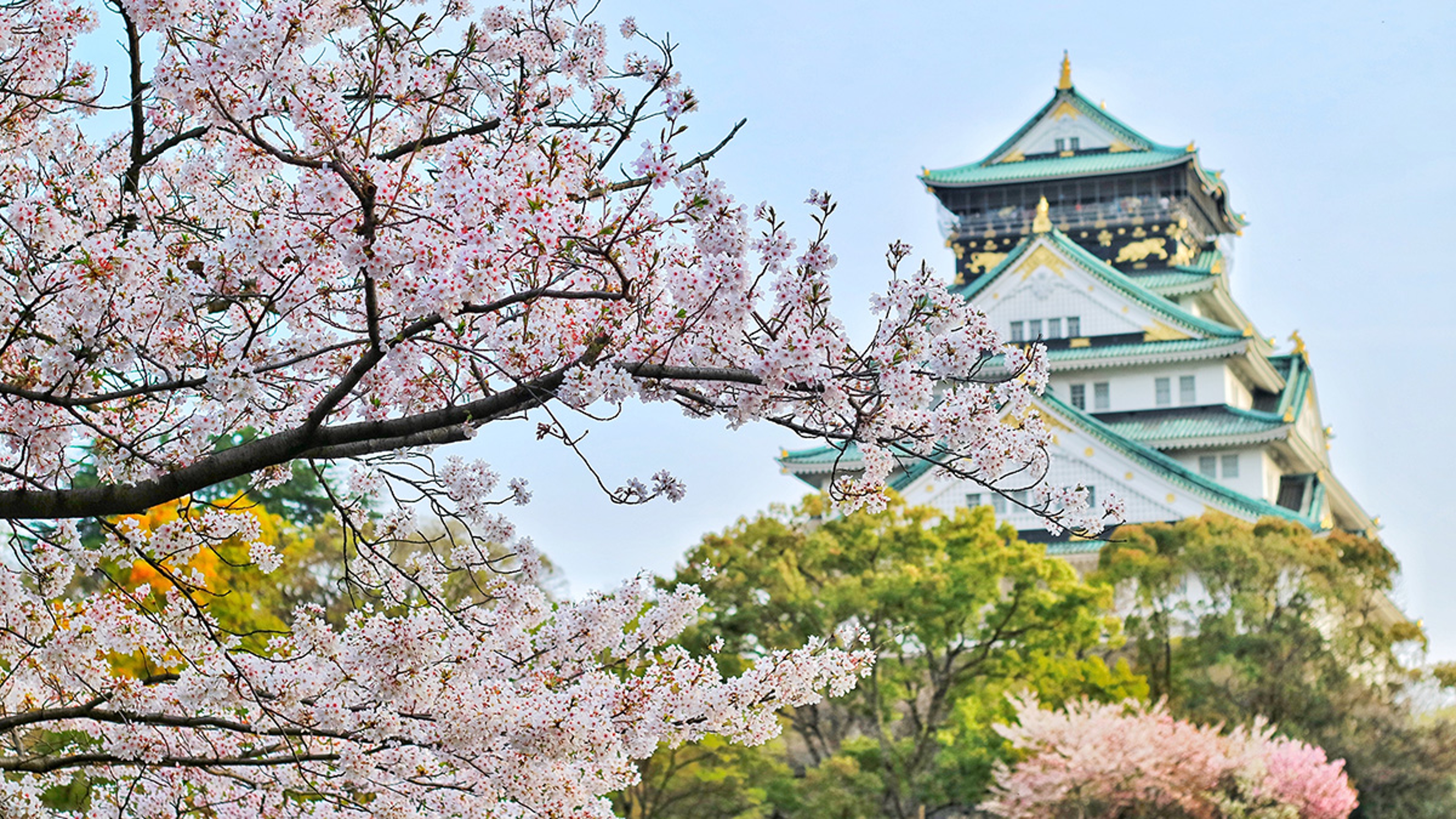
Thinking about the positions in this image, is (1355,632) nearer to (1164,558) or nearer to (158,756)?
(1164,558)

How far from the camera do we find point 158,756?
6.10 m

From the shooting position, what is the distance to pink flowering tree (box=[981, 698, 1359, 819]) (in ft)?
64.1

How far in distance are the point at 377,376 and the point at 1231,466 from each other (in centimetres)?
3602

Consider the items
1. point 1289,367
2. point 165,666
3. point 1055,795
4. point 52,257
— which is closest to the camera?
point 52,257

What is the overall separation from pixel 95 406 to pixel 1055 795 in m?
16.2

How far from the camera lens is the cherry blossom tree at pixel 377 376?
4.37 m

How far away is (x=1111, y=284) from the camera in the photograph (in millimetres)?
39719

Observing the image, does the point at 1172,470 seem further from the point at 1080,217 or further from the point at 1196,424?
the point at 1080,217

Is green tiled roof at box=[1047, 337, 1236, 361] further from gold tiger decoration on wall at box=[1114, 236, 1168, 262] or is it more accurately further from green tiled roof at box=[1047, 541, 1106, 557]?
green tiled roof at box=[1047, 541, 1106, 557]

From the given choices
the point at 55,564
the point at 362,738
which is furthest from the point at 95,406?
the point at 362,738

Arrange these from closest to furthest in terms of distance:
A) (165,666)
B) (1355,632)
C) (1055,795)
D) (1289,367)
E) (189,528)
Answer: (189,528), (165,666), (1055,795), (1355,632), (1289,367)

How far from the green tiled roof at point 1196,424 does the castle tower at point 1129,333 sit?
1.5 inches

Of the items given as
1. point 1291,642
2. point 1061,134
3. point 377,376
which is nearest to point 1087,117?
point 1061,134

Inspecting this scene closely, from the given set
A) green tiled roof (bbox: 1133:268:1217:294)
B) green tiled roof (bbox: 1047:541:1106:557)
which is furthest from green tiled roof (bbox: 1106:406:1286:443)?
green tiled roof (bbox: 1047:541:1106:557)
